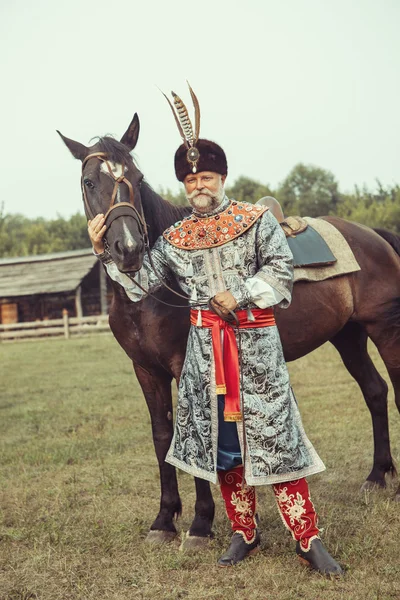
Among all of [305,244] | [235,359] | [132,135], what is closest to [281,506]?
[235,359]

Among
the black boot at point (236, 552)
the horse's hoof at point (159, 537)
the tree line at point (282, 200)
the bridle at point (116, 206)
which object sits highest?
the tree line at point (282, 200)

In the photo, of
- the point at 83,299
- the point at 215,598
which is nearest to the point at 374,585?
the point at 215,598

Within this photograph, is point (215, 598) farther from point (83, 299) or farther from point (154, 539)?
point (83, 299)

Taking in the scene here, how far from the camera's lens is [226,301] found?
2984 millimetres

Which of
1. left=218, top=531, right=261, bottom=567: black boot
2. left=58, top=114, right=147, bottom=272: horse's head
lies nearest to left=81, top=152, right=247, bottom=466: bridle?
left=58, top=114, right=147, bottom=272: horse's head

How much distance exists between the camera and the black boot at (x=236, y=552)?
3.21m

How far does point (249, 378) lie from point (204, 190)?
0.96 m

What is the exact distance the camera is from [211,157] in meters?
3.17

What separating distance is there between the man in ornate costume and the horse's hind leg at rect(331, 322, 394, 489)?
5.50ft

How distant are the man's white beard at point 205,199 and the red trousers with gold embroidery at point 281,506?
1345 millimetres

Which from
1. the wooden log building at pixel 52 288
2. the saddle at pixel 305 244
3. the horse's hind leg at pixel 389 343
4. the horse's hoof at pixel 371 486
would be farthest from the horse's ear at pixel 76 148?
the wooden log building at pixel 52 288

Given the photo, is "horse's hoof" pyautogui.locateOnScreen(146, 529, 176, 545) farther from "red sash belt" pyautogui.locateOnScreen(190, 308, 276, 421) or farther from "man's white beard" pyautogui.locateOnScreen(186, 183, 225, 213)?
"man's white beard" pyautogui.locateOnScreen(186, 183, 225, 213)

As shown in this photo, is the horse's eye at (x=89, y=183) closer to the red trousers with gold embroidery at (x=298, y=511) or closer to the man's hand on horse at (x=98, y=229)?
the man's hand on horse at (x=98, y=229)

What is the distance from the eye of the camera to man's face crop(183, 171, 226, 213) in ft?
10.4
